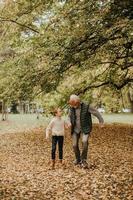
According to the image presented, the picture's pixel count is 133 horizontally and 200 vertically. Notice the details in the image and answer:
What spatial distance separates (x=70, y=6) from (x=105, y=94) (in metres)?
25.0

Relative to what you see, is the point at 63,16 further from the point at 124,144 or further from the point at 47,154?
the point at 124,144

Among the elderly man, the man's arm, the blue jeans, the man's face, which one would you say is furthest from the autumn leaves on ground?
the man's face

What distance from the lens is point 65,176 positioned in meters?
12.6

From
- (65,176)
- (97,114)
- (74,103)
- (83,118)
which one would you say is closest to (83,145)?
(83,118)

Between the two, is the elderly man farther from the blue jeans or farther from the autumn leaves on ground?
the autumn leaves on ground

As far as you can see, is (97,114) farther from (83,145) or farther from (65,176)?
(65,176)

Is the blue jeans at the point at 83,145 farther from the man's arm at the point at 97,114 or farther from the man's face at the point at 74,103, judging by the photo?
the man's face at the point at 74,103

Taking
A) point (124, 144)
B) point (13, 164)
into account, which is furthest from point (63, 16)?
point (124, 144)

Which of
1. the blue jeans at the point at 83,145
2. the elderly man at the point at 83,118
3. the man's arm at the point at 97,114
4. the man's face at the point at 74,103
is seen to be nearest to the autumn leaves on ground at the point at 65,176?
the blue jeans at the point at 83,145

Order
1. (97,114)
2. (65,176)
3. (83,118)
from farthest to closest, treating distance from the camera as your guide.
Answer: (83,118), (97,114), (65,176)

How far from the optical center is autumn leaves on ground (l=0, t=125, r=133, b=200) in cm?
1050

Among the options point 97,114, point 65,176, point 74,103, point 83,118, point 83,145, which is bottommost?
point 65,176

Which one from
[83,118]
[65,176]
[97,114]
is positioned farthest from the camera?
[83,118]

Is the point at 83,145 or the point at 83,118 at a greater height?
the point at 83,118
